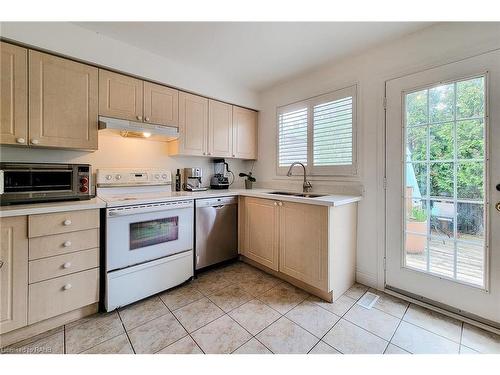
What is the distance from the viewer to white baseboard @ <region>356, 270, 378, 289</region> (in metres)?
2.06

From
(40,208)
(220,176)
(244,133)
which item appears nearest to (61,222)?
(40,208)

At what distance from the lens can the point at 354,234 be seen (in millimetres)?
2158

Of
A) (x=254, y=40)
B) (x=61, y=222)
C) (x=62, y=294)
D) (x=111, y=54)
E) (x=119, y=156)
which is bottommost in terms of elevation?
(x=62, y=294)

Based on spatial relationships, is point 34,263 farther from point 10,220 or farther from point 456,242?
point 456,242

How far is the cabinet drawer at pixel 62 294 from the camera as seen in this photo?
1.42m

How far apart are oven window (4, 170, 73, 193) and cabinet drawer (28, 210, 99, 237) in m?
0.35

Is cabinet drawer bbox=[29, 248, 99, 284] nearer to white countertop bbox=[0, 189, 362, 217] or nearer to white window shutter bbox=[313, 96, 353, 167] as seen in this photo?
white countertop bbox=[0, 189, 362, 217]

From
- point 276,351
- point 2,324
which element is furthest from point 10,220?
point 276,351

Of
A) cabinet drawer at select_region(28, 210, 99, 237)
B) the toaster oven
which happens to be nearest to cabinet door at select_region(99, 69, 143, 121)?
the toaster oven

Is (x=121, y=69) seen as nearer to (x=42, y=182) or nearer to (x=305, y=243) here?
(x=42, y=182)

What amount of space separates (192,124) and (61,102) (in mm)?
1174

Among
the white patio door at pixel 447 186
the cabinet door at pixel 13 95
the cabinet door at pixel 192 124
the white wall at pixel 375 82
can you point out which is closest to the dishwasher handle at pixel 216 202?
the cabinet door at pixel 192 124

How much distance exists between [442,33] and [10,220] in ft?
11.0

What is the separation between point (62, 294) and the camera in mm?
1509
